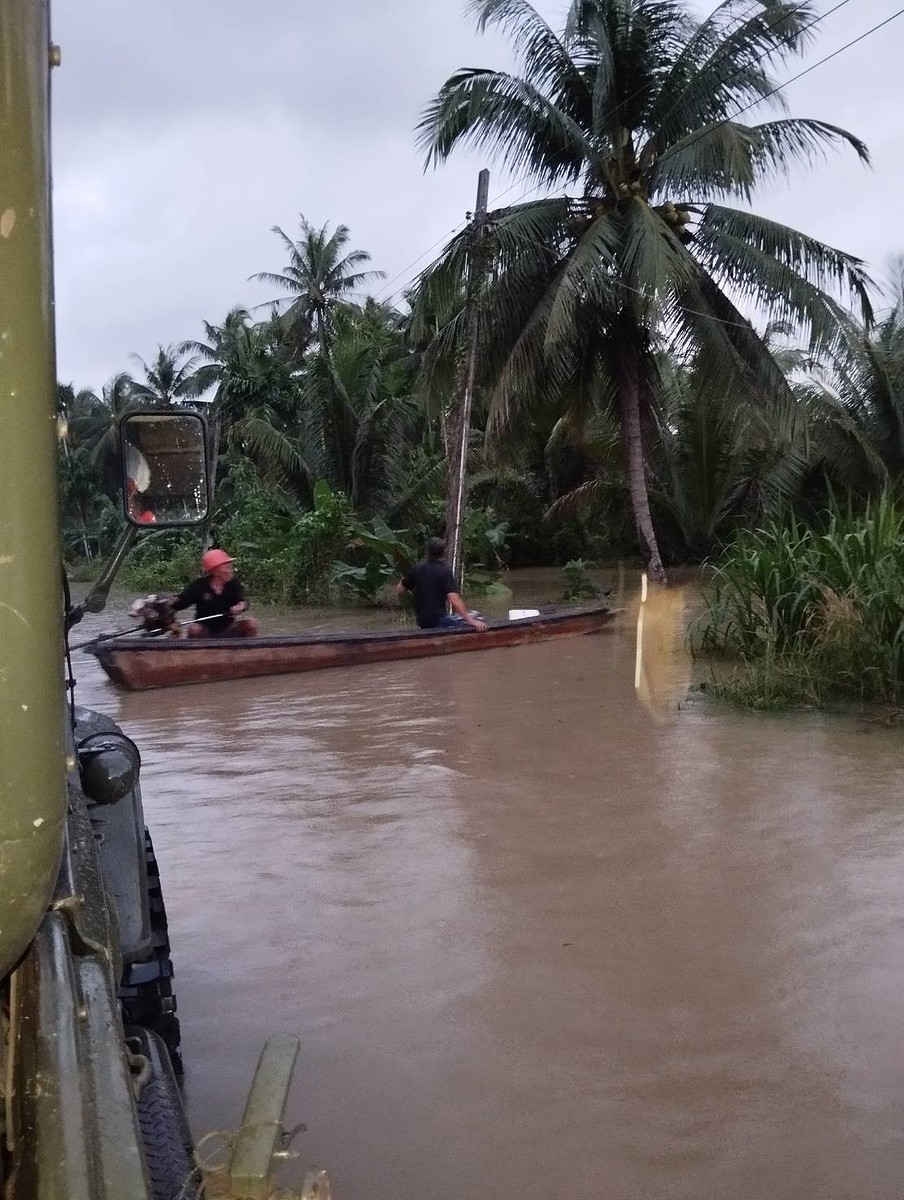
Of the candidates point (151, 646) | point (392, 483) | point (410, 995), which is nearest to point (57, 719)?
point (410, 995)

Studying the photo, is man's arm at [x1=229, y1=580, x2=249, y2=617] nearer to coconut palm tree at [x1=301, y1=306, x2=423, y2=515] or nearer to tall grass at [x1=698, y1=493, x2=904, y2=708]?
tall grass at [x1=698, y1=493, x2=904, y2=708]

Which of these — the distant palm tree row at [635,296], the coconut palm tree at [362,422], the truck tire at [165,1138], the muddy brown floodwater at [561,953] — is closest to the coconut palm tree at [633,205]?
the distant palm tree row at [635,296]

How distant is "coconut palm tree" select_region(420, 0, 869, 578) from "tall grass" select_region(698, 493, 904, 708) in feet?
23.1

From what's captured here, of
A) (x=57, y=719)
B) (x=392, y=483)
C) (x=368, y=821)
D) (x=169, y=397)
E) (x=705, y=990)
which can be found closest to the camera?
(x=57, y=719)

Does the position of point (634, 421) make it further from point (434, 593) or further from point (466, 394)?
point (434, 593)

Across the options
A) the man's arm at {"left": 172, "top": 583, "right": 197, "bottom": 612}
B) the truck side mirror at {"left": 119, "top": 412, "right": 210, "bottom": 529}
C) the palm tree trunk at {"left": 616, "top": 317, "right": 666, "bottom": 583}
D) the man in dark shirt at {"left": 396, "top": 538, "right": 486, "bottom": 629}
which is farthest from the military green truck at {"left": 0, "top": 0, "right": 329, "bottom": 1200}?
the palm tree trunk at {"left": 616, "top": 317, "right": 666, "bottom": 583}

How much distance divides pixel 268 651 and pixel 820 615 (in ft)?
17.3

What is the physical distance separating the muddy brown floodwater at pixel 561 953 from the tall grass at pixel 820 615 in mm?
580

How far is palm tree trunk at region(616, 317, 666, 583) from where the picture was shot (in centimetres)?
1967

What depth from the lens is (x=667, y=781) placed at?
7414 millimetres

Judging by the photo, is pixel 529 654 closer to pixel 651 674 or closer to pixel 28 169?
pixel 651 674

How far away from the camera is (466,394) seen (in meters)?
17.3

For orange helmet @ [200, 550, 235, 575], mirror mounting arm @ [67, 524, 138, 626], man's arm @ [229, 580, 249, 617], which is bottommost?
man's arm @ [229, 580, 249, 617]

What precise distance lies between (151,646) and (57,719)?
10020 mm
